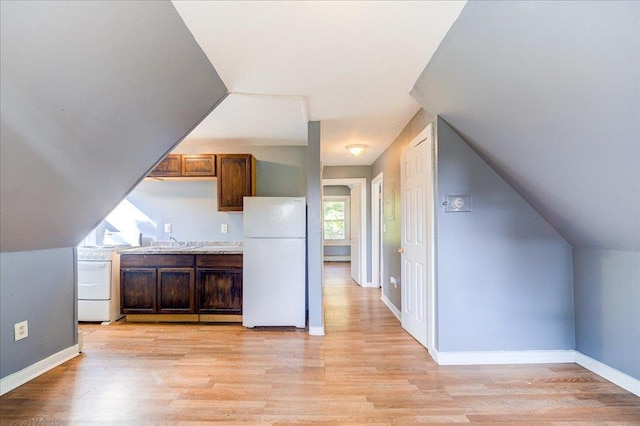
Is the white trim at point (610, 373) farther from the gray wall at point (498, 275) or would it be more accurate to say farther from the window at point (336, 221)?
the window at point (336, 221)

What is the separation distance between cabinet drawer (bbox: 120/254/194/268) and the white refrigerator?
727 millimetres

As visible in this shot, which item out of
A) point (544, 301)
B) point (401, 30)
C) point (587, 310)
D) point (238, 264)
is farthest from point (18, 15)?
point (587, 310)

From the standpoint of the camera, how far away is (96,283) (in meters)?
3.37

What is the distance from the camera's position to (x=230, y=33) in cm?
A: 174

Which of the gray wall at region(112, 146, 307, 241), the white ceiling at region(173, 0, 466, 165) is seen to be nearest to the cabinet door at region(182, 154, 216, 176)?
the gray wall at region(112, 146, 307, 241)

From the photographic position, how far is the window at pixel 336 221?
908cm

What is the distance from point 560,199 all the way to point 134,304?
422cm

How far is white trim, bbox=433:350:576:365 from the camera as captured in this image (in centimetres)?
244

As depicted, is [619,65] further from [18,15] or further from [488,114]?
[18,15]

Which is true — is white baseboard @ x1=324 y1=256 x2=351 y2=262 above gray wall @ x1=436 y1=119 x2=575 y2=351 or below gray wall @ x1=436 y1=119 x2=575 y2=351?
below

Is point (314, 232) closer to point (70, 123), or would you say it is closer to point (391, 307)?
point (391, 307)

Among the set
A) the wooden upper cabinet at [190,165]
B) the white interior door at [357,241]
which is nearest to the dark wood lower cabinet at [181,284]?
the wooden upper cabinet at [190,165]

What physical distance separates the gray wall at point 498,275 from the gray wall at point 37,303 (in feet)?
10.5

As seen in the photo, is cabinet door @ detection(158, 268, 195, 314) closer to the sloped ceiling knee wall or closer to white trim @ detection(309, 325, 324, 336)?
the sloped ceiling knee wall
